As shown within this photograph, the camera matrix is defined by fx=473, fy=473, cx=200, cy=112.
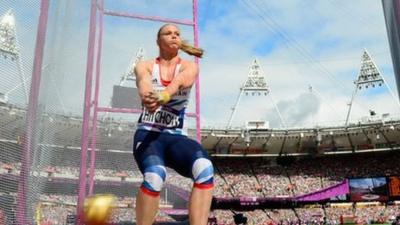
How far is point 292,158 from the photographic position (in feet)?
126

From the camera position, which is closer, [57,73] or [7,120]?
[7,120]

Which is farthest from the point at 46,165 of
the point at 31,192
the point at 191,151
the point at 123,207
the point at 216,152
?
the point at 216,152

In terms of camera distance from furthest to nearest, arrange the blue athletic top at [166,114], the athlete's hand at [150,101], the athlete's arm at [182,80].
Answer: the blue athletic top at [166,114]
the athlete's arm at [182,80]
the athlete's hand at [150,101]

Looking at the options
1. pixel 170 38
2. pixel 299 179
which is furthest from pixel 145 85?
pixel 299 179

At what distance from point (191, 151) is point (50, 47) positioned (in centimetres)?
167

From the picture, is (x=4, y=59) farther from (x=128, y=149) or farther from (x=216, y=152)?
(x=216, y=152)

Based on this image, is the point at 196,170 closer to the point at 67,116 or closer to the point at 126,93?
the point at 67,116

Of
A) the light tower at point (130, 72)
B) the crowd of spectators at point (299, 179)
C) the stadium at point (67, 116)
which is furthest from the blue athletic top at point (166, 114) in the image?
the crowd of spectators at point (299, 179)

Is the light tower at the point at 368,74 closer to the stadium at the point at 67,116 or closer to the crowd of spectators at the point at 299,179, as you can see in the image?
the crowd of spectators at the point at 299,179

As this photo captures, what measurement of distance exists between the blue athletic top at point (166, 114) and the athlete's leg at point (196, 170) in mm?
106

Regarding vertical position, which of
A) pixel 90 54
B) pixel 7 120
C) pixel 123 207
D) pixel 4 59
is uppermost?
pixel 90 54

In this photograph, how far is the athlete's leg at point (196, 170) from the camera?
243cm

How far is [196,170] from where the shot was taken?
2.49 m

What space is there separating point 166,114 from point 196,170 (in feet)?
1.32
